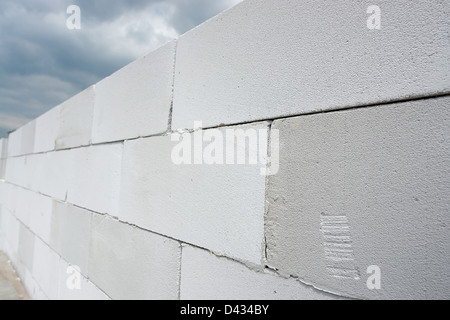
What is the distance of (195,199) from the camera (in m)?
1.59

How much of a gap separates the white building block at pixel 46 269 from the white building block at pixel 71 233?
178 millimetres

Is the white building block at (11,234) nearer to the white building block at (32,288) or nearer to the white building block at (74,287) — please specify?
the white building block at (32,288)

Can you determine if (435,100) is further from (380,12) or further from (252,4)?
(252,4)

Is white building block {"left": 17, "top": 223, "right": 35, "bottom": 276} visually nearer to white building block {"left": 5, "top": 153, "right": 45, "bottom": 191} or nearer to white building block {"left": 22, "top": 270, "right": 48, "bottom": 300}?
white building block {"left": 22, "top": 270, "right": 48, "bottom": 300}

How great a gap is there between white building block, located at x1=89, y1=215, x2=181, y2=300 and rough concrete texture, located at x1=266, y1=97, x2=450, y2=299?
0.80m

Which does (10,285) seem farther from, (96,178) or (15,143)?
(96,178)

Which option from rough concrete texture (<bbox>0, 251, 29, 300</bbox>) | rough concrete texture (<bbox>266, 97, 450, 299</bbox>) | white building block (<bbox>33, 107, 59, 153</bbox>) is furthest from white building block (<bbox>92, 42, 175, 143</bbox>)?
rough concrete texture (<bbox>0, 251, 29, 300</bbox>)

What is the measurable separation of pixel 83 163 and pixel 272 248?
7.74 ft

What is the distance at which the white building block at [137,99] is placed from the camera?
6.27ft

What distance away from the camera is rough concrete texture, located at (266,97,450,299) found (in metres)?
0.84

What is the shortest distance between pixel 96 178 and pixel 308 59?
2166 millimetres

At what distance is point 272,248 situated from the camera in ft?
4.03

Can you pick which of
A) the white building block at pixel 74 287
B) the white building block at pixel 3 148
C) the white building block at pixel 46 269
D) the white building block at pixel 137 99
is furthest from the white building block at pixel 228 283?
the white building block at pixel 3 148

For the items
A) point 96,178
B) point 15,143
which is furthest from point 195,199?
point 15,143
